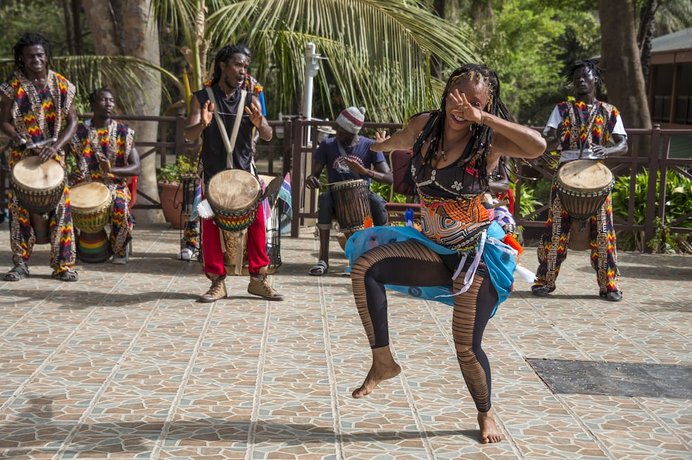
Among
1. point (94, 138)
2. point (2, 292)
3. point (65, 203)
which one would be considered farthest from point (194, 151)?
point (2, 292)

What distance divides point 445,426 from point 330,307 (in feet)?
10.7

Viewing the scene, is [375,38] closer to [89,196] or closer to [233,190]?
[89,196]

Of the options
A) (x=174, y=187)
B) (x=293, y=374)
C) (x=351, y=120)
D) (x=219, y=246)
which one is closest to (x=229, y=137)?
(x=219, y=246)

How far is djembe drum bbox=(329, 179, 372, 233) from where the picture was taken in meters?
9.61

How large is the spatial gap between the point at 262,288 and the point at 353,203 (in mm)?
1561

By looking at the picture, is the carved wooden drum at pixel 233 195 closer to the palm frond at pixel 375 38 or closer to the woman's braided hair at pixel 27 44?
the woman's braided hair at pixel 27 44

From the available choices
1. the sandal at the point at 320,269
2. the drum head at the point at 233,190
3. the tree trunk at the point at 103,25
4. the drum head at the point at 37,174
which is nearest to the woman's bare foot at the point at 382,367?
the drum head at the point at 233,190

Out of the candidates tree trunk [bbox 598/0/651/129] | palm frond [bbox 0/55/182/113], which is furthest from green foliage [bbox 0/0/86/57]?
palm frond [bbox 0/55/182/113]

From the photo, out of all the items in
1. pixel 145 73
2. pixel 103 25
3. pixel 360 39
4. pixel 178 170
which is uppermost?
pixel 103 25

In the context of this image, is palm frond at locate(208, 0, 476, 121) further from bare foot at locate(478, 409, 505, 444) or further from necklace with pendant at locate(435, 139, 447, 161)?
bare foot at locate(478, 409, 505, 444)

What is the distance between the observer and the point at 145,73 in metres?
13.7

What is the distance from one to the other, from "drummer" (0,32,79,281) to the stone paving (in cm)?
34

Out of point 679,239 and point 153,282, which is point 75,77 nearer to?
point 153,282

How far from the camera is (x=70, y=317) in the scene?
294 inches
